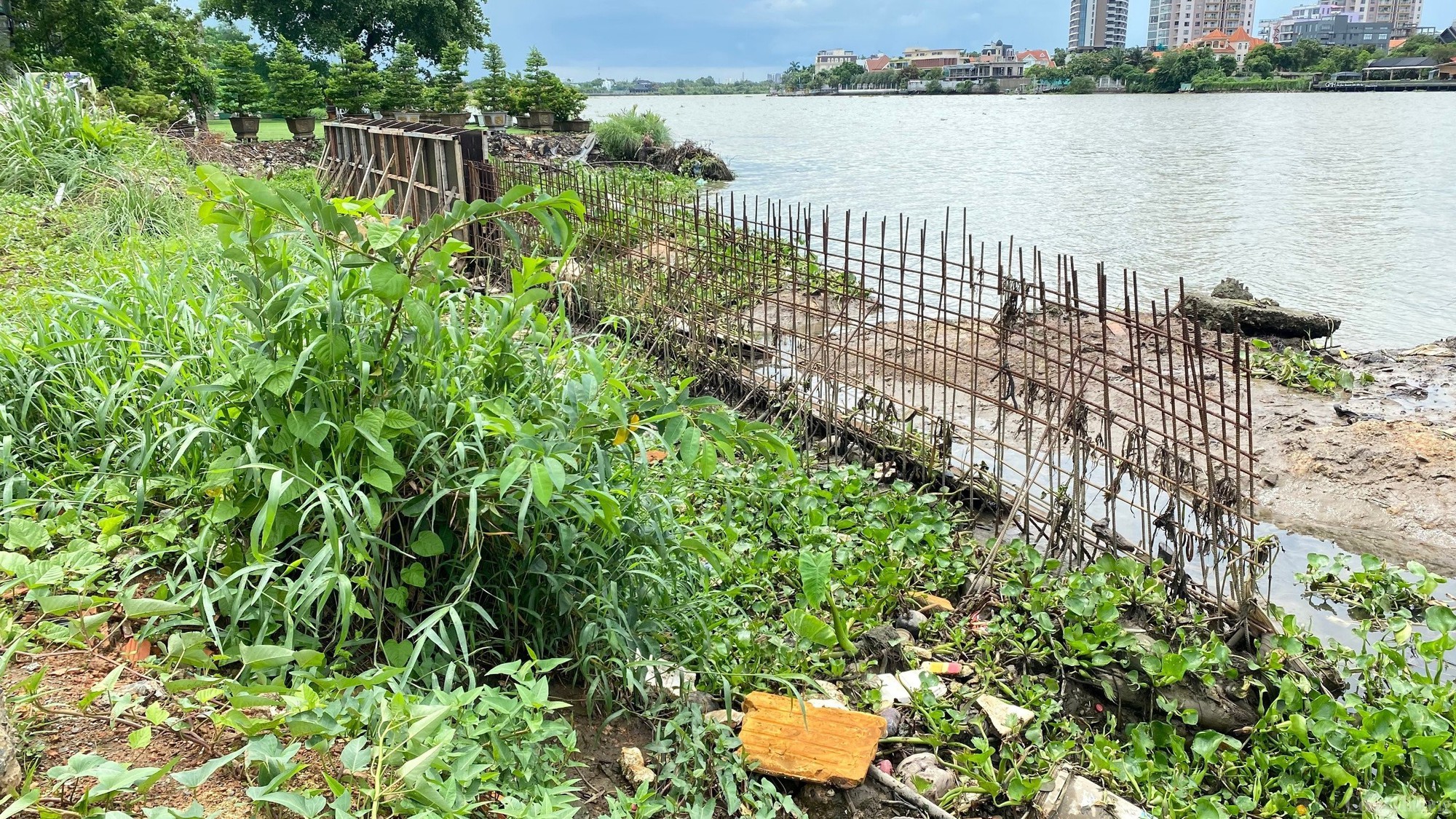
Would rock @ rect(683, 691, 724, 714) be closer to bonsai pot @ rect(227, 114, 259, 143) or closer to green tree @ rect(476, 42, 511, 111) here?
bonsai pot @ rect(227, 114, 259, 143)

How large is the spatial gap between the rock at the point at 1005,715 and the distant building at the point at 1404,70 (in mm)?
86358

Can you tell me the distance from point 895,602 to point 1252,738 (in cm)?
131

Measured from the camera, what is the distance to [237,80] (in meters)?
23.1

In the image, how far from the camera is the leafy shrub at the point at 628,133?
2245 centimetres

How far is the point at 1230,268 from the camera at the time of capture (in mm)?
11750

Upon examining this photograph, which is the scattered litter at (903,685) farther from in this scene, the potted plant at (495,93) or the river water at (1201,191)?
the potted plant at (495,93)

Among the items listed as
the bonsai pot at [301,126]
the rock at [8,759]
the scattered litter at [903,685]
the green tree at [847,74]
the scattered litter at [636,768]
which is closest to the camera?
the rock at [8,759]

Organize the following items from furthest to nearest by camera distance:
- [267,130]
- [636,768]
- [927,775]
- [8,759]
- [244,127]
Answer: [267,130], [244,127], [927,775], [636,768], [8,759]

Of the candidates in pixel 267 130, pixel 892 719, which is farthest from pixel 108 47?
pixel 892 719

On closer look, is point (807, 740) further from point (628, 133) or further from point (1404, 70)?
point (1404, 70)

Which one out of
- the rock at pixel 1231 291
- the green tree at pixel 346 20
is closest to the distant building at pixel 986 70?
the green tree at pixel 346 20

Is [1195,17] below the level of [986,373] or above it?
above

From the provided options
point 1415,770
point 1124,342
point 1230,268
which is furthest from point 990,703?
point 1230,268

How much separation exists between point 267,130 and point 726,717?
26.2 meters
